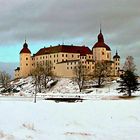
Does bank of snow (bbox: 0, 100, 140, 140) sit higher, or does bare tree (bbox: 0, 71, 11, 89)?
bare tree (bbox: 0, 71, 11, 89)

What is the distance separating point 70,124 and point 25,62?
544 ft

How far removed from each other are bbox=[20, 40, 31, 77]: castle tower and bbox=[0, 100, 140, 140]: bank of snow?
15506cm

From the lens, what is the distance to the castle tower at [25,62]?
598 ft

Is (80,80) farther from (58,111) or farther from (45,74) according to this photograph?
(58,111)

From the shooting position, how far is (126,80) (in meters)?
73.7

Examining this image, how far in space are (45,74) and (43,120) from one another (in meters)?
122

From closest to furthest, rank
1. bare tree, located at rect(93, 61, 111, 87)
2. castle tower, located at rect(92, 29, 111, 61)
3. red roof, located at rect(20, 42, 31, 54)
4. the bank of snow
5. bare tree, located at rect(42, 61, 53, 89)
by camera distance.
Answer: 1. the bank of snow
2. bare tree, located at rect(93, 61, 111, 87)
3. bare tree, located at rect(42, 61, 53, 89)
4. castle tower, located at rect(92, 29, 111, 61)
5. red roof, located at rect(20, 42, 31, 54)

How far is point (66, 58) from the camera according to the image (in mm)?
177875

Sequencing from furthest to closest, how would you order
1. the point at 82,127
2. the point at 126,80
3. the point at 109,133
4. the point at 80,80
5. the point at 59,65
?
the point at 59,65 < the point at 80,80 < the point at 126,80 < the point at 82,127 < the point at 109,133

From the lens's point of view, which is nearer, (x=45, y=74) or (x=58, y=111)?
(x=58, y=111)

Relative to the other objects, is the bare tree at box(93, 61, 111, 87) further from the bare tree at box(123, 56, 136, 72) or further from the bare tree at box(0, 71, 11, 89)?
the bare tree at box(0, 71, 11, 89)

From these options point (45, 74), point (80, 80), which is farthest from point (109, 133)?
point (45, 74)

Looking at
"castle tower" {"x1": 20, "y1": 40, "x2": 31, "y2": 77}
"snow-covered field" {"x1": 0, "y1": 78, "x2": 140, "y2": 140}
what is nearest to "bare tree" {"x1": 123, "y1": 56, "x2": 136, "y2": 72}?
"castle tower" {"x1": 20, "y1": 40, "x2": 31, "y2": 77}

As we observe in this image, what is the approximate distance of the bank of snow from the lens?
17531 millimetres
